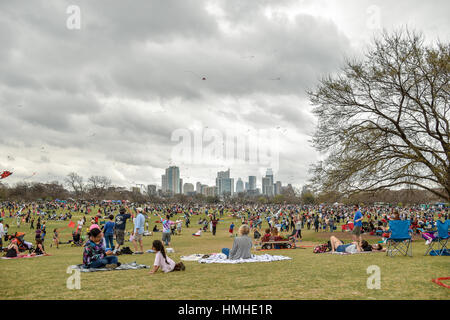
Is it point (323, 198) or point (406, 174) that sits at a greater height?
point (406, 174)

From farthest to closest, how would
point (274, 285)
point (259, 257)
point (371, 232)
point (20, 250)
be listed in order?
point (371, 232)
point (20, 250)
point (259, 257)
point (274, 285)

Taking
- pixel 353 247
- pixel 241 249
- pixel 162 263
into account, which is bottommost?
pixel 353 247

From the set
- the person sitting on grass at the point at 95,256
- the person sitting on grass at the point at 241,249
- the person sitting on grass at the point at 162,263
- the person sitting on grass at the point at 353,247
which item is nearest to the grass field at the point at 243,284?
the person sitting on grass at the point at 162,263

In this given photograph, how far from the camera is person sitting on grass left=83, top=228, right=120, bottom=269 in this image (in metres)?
9.08

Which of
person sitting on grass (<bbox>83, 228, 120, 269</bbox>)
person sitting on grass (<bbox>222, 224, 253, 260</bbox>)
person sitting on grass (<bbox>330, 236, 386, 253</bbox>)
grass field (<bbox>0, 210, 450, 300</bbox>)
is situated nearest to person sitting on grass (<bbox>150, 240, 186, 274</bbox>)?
grass field (<bbox>0, 210, 450, 300</bbox>)

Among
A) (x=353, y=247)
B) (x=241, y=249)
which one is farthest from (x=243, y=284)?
(x=353, y=247)

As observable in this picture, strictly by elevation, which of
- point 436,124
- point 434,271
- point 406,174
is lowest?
point 434,271

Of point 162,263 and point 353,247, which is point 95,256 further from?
point 353,247

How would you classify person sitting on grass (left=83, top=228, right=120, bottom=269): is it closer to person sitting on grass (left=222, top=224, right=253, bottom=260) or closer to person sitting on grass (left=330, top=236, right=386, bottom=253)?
person sitting on grass (left=222, top=224, right=253, bottom=260)

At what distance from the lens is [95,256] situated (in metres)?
9.14
